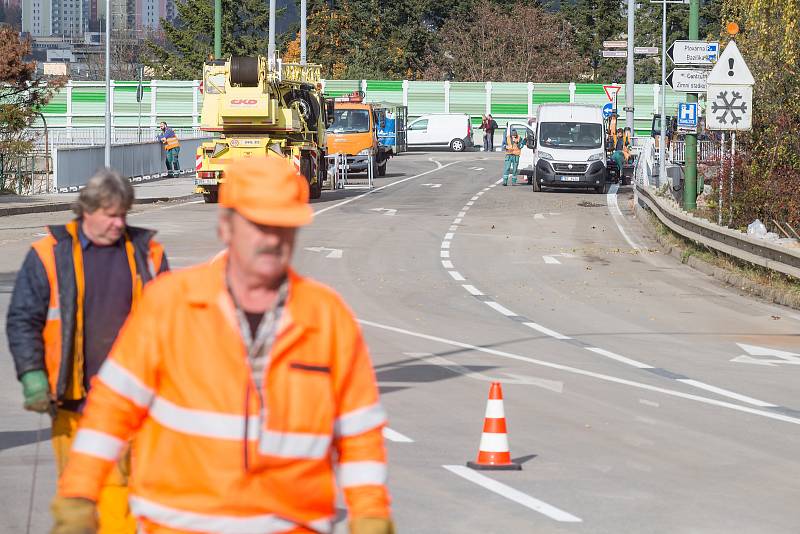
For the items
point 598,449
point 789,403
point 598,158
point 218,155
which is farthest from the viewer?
point 598,158

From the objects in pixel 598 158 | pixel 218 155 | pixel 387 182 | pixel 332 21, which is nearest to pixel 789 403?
pixel 218 155

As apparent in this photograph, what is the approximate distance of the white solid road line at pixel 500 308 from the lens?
1741 centimetres

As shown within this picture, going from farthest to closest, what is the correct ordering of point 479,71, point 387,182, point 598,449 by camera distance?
point 479,71
point 387,182
point 598,449

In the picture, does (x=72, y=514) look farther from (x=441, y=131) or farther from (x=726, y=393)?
(x=441, y=131)

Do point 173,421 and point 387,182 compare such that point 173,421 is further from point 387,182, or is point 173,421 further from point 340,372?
point 387,182

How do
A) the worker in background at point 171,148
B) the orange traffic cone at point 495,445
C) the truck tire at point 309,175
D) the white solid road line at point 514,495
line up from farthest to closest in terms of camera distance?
the worker in background at point 171,148 → the truck tire at point 309,175 → the orange traffic cone at point 495,445 → the white solid road line at point 514,495

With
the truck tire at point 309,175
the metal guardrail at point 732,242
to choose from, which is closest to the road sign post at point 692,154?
the metal guardrail at point 732,242

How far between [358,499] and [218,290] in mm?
598

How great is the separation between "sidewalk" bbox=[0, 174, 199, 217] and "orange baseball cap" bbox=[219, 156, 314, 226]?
2380cm

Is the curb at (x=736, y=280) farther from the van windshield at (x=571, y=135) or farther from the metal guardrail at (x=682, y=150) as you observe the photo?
the van windshield at (x=571, y=135)

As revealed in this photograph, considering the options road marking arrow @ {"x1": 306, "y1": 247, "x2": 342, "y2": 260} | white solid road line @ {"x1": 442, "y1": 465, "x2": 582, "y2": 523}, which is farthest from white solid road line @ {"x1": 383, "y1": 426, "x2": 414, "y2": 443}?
road marking arrow @ {"x1": 306, "y1": 247, "x2": 342, "y2": 260}

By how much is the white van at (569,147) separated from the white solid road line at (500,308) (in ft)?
74.9

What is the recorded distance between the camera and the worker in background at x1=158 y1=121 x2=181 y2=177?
47.1 m

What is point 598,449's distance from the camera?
949 cm
